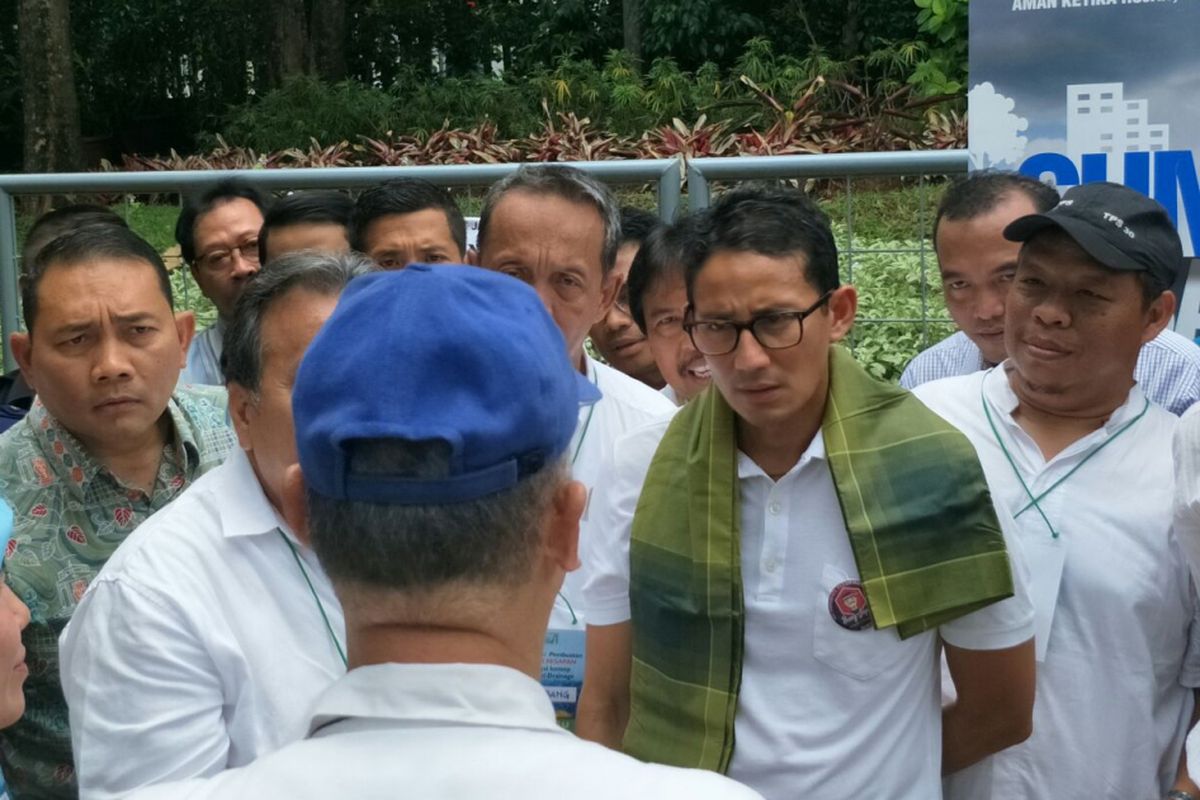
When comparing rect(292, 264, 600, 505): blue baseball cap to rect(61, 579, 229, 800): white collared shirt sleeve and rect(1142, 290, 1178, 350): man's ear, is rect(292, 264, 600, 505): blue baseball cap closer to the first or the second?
rect(61, 579, 229, 800): white collared shirt sleeve

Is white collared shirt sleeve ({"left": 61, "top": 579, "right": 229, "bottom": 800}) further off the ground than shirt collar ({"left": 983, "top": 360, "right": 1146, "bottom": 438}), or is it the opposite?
shirt collar ({"left": 983, "top": 360, "right": 1146, "bottom": 438})

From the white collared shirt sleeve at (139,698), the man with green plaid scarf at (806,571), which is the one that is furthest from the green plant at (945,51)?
the white collared shirt sleeve at (139,698)

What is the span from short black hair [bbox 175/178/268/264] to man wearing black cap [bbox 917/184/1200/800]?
287 centimetres

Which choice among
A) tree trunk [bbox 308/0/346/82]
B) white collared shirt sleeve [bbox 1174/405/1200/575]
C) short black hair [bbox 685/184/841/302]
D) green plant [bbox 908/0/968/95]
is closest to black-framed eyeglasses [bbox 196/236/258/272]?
short black hair [bbox 685/184/841/302]

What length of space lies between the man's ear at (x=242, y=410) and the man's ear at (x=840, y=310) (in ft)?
3.39

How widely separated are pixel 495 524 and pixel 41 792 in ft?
6.56

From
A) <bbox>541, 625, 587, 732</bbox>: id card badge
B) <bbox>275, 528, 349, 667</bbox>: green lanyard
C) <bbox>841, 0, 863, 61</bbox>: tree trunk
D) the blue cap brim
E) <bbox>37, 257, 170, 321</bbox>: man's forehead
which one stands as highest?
<bbox>841, 0, 863, 61</bbox>: tree trunk

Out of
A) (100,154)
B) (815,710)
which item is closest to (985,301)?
(815,710)

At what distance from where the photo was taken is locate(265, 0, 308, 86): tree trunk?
1950 cm

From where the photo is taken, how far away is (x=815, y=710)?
8.13ft

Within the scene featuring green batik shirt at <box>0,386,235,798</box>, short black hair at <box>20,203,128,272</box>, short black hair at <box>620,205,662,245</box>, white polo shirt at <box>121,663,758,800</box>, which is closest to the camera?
white polo shirt at <box>121,663,758,800</box>

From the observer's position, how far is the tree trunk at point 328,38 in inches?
811

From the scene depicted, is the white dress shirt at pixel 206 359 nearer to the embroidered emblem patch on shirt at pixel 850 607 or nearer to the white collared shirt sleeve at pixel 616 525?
the white collared shirt sleeve at pixel 616 525

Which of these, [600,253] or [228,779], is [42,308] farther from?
[228,779]
